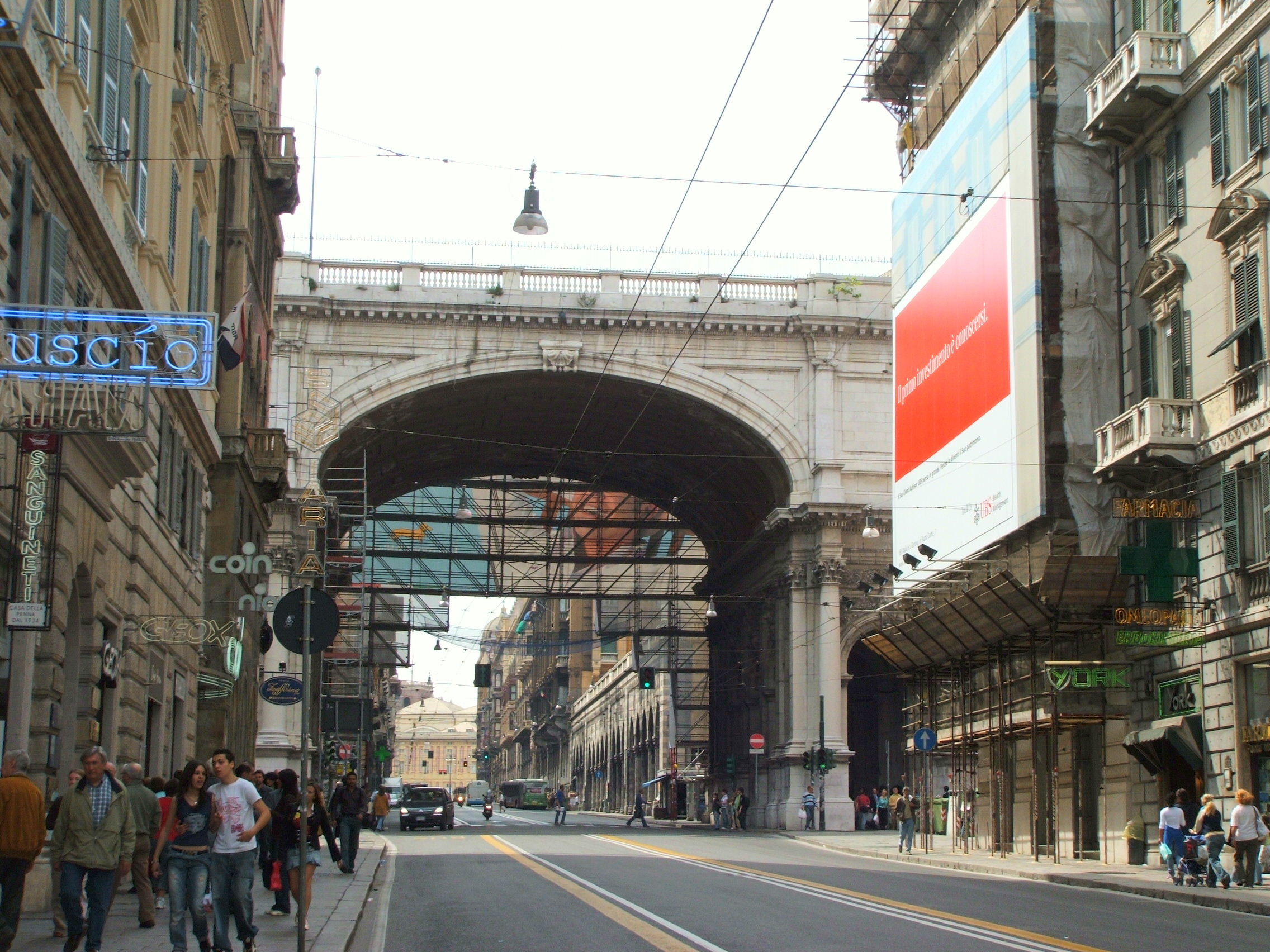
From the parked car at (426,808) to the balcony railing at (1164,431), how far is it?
1239 inches

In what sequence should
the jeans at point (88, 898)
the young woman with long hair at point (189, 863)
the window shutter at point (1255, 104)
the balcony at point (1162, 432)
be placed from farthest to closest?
1. the balcony at point (1162, 432)
2. the window shutter at point (1255, 104)
3. the young woman with long hair at point (189, 863)
4. the jeans at point (88, 898)

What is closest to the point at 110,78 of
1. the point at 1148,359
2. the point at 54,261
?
the point at 54,261

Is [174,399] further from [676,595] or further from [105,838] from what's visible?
[676,595]

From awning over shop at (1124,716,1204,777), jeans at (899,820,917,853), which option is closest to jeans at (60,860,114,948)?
awning over shop at (1124,716,1204,777)

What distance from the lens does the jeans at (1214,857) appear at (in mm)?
21328

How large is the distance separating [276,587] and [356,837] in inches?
925

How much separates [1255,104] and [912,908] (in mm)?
13457

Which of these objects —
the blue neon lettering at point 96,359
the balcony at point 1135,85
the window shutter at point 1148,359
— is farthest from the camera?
the window shutter at point 1148,359

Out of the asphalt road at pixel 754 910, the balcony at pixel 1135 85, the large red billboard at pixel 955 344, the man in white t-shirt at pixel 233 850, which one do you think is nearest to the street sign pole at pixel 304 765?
the man in white t-shirt at pixel 233 850

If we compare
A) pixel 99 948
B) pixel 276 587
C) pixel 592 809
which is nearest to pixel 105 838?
pixel 99 948

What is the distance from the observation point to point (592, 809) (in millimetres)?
107000

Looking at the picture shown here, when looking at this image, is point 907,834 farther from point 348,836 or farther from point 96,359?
point 96,359

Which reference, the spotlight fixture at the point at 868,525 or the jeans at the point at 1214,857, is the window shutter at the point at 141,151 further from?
the spotlight fixture at the point at 868,525

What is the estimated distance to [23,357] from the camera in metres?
13.2
